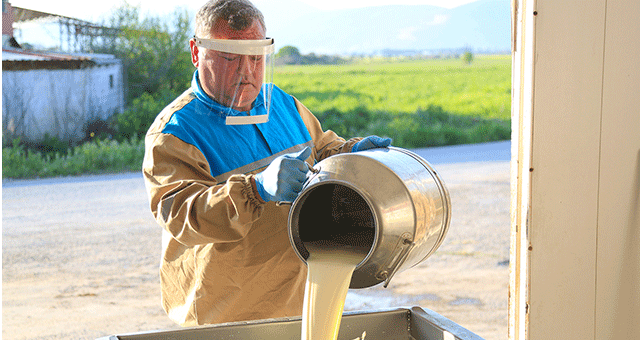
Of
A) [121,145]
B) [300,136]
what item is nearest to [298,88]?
[121,145]

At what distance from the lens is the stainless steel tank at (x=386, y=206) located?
3.73 feet

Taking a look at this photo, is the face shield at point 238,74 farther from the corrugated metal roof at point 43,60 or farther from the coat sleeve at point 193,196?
the corrugated metal roof at point 43,60

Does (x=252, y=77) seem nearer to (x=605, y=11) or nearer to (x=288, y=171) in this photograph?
(x=288, y=171)

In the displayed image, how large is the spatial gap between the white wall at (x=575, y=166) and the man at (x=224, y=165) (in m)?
0.36

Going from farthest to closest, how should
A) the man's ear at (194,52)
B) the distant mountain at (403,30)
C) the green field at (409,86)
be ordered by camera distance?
the distant mountain at (403,30) < the green field at (409,86) < the man's ear at (194,52)

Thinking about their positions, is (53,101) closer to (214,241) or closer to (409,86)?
(409,86)

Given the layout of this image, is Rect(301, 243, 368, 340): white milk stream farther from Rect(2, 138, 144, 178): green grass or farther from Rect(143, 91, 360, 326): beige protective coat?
Rect(2, 138, 144, 178): green grass

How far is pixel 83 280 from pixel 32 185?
350 cm

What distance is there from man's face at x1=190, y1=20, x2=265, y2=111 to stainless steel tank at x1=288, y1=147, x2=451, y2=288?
0.98 feet

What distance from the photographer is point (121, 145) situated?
29.7 feet

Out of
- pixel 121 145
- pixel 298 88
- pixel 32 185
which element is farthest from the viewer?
Result: pixel 298 88

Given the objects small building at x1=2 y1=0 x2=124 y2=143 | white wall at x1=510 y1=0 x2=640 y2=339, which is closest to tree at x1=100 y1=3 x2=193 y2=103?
small building at x1=2 y1=0 x2=124 y2=143

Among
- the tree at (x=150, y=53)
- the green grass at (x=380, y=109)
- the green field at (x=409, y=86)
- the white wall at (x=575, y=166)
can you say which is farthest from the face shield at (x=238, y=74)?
the green field at (x=409, y=86)

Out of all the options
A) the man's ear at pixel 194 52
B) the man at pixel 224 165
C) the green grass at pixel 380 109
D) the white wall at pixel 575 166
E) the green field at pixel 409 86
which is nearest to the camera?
Answer: the white wall at pixel 575 166
